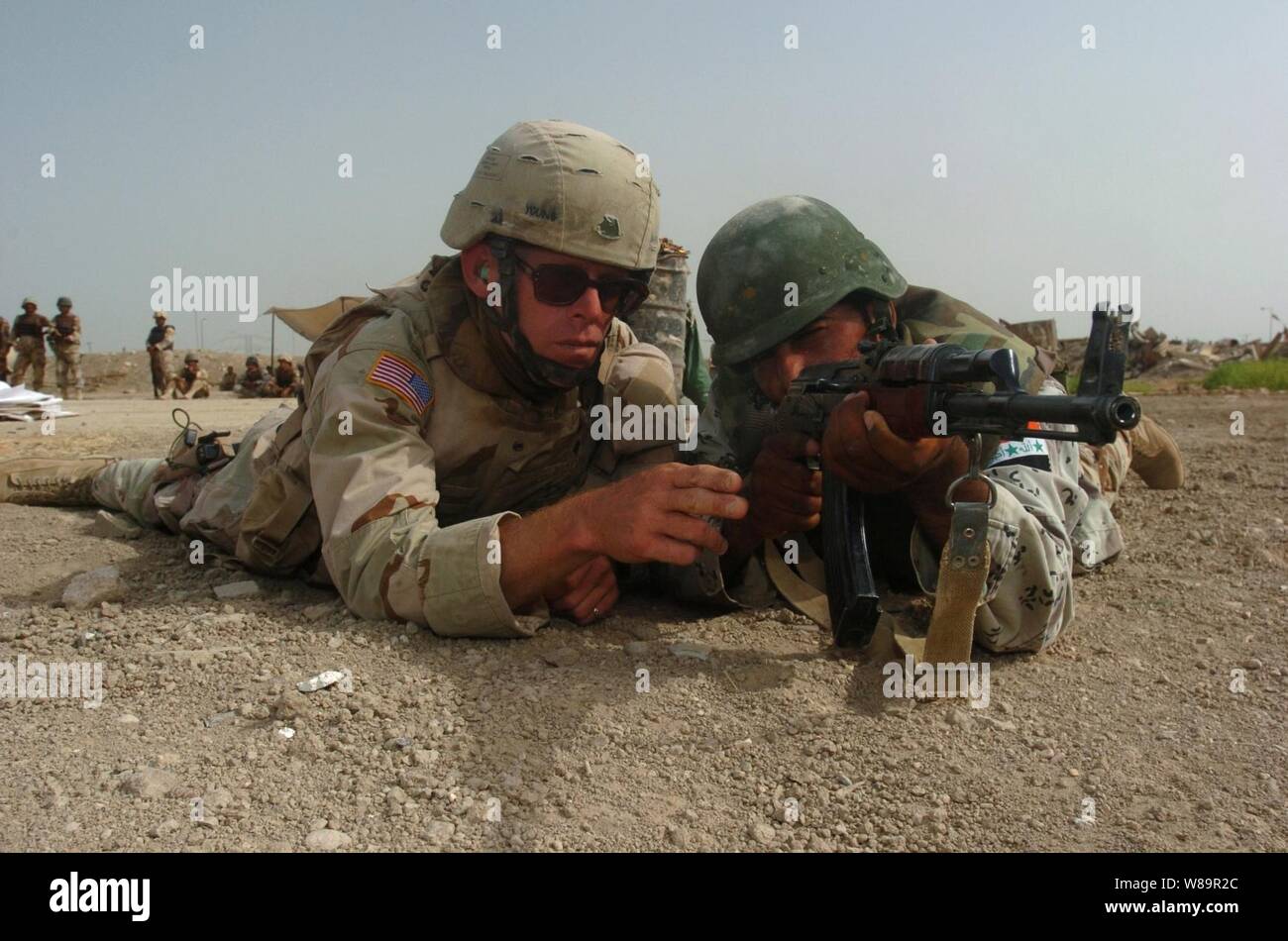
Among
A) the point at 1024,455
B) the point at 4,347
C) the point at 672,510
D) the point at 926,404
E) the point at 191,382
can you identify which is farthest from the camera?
the point at 191,382

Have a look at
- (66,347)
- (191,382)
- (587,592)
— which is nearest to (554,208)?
(587,592)

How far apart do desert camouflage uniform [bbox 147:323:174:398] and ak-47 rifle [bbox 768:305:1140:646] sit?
19.3 m

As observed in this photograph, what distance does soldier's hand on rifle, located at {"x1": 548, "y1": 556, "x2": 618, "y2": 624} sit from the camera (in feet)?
9.86

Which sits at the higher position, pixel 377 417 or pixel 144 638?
pixel 377 417

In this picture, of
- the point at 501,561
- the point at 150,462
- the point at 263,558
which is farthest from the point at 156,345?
the point at 501,561

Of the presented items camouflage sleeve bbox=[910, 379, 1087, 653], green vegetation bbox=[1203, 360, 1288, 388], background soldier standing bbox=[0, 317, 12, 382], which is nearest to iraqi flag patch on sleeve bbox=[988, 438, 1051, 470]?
camouflage sleeve bbox=[910, 379, 1087, 653]

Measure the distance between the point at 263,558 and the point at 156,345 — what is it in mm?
18045

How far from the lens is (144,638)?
283 centimetres

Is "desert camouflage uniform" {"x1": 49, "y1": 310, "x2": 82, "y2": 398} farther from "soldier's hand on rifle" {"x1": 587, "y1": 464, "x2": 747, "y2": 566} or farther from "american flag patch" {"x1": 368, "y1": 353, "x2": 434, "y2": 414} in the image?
"soldier's hand on rifle" {"x1": 587, "y1": 464, "x2": 747, "y2": 566}

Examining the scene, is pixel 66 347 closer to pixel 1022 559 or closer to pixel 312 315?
pixel 312 315

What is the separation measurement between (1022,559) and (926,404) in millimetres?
772

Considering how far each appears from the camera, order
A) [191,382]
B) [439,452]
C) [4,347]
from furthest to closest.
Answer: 1. [191,382]
2. [4,347]
3. [439,452]

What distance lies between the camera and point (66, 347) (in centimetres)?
1816

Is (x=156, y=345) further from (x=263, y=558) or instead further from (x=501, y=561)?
(x=501, y=561)
